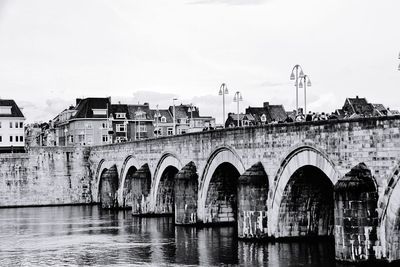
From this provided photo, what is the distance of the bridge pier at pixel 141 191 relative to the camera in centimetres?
6328

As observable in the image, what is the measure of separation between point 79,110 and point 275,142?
78.1m

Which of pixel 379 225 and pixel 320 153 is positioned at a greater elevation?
pixel 320 153

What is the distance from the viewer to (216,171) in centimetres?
4844

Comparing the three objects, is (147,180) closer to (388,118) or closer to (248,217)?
(248,217)

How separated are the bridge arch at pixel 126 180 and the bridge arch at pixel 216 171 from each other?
2158 centimetres

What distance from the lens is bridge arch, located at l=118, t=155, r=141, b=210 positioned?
72.0 metres

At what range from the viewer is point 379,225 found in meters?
29.3

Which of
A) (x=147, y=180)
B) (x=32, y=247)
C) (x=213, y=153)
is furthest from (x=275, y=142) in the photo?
(x=147, y=180)

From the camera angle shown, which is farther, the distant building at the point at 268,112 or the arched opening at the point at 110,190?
the distant building at the point at 268,112

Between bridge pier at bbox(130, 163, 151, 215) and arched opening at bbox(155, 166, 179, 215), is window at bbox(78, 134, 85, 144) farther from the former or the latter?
arched opening at bbox(155, 166, 179, 215)

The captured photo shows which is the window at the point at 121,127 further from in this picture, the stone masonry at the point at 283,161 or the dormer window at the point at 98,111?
the stone masonry at the point at 283,161

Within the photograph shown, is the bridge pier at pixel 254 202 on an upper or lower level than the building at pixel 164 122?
lower

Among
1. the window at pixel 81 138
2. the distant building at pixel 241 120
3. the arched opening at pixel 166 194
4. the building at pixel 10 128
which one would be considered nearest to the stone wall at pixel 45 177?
the building at pixel 10 128

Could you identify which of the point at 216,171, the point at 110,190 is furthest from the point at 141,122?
the point at 216,171
